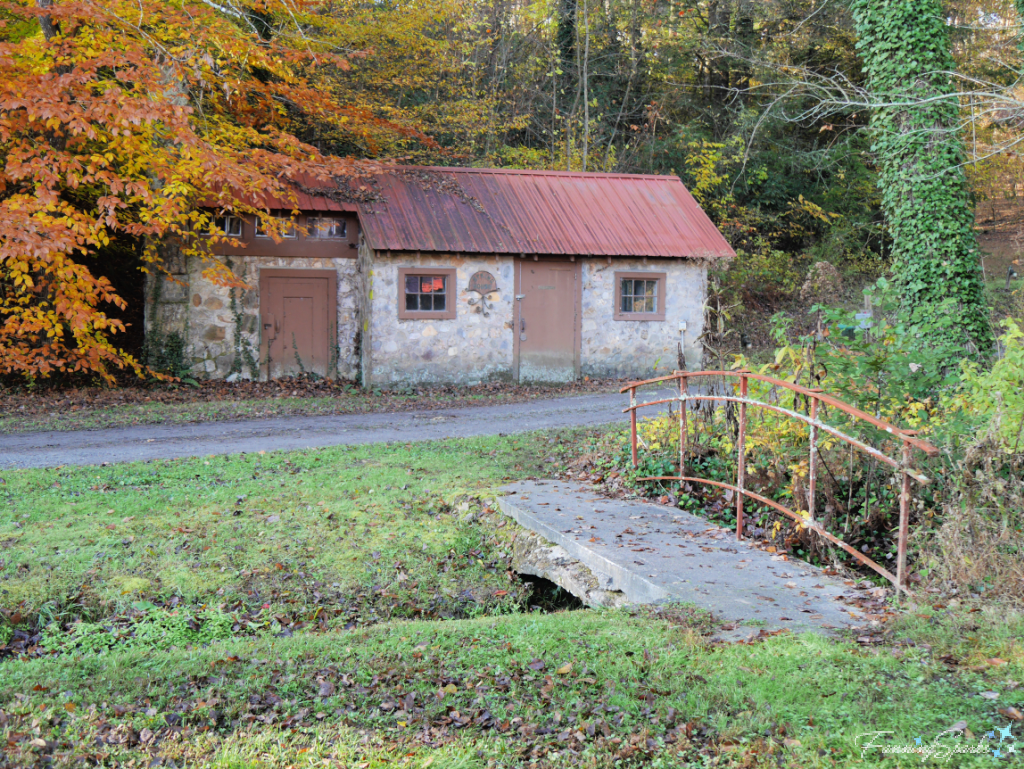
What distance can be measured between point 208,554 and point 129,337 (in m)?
12.9

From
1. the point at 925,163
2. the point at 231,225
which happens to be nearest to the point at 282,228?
the point at 231,225

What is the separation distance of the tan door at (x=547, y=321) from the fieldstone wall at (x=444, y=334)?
0.91ft

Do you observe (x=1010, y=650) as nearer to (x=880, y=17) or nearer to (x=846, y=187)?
(x=880, y=17)

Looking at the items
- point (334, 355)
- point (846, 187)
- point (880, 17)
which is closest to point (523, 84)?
point (846, 187)

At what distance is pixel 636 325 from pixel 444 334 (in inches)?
163

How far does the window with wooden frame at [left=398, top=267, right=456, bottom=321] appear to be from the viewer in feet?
52.1

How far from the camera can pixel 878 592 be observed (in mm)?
4887

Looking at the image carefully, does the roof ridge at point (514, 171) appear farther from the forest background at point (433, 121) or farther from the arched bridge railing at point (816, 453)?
the arched bridge railing at point (816, 453)

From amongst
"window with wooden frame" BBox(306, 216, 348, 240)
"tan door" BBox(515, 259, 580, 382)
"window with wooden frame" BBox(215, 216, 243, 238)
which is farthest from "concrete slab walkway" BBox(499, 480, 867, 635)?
"window with wooden frame" BBox(215, 216, 243, 238)

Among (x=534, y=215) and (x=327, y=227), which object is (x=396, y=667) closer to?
(x=327, y=227)

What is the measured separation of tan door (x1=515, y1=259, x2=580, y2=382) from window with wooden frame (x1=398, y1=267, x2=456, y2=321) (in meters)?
1.43

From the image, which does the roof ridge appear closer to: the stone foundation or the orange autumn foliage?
the orange autumn foliage

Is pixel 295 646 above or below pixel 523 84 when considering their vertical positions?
below

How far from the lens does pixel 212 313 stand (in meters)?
15.9
